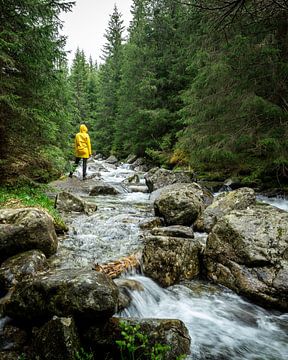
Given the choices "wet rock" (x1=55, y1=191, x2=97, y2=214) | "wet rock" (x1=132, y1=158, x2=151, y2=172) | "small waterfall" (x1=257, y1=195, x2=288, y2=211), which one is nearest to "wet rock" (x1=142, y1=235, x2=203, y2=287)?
"wet rock" (x1=55, y1=191, x2=97, y2=214)

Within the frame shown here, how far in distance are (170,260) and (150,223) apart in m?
2.55

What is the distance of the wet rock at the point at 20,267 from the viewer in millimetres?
4281

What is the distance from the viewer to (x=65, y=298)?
10.4ft

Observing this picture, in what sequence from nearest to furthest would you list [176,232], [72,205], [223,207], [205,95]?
[176,232], [223,207], [72,205], [205,95]

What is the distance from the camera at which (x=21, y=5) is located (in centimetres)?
813

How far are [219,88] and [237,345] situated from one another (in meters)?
10.1

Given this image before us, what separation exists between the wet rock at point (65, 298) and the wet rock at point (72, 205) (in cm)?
516

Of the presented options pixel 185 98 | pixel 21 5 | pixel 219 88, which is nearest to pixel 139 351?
pixel 21 5

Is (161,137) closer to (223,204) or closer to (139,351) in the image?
(223,204)

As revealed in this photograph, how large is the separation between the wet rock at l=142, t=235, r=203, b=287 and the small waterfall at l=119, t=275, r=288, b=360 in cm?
16

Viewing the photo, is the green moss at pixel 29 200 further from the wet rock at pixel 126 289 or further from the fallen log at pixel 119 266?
the wet rock at pixel 126 289

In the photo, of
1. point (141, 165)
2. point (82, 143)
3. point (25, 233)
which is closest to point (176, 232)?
point (25, 233)

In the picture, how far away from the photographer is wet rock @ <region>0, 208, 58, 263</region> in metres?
4.91

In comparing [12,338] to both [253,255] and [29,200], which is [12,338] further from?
[29,200]
